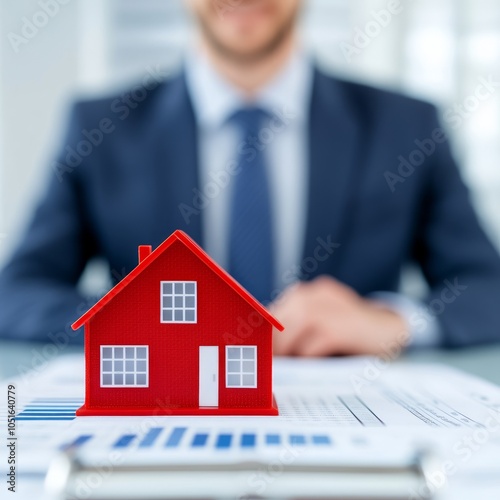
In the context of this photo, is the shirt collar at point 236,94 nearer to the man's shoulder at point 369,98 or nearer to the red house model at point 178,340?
the man's shoulder at point 369,98

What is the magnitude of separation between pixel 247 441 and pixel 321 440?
0.18 ft

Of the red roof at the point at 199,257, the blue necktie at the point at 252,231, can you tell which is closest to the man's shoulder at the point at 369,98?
the blue necktie at the point at 252,231

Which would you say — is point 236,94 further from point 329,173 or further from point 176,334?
point 176,334

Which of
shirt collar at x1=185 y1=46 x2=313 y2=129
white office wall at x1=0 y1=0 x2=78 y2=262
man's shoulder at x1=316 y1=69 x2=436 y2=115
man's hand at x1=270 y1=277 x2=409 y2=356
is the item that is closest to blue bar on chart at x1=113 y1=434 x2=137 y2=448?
man's hand at x1=270 y1=277 x2=409 y2=356

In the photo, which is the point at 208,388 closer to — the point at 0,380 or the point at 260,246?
the point at 0,380

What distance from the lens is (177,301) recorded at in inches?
25.6

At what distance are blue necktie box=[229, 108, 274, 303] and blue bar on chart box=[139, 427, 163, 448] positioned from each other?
35.6 inches

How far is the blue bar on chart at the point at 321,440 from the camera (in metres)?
0.49

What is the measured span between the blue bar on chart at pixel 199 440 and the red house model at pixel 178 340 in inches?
4.6

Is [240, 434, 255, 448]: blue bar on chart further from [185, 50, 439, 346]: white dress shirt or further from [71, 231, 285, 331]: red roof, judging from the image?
[185, 50, 439, 346]: white dress shirt

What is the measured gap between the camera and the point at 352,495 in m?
0.39

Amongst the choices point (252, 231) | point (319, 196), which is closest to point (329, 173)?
→ point (319, 196)

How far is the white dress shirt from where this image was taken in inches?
59.2

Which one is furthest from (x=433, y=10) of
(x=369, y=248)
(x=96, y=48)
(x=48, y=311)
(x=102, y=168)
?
(x=48, y=311)
